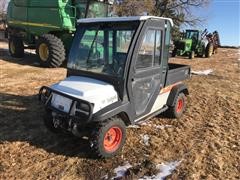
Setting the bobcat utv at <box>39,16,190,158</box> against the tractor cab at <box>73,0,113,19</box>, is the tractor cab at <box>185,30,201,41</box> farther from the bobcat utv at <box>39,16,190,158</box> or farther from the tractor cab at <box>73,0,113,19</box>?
the bobcat utv at <box>39,16,190,158</box>

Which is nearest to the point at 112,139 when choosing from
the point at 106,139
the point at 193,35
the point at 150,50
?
the point at 106,139

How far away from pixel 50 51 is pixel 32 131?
19.6 ft

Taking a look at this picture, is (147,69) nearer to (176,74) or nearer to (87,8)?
(176,74)

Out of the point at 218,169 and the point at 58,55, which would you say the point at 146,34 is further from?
the point at 58,55

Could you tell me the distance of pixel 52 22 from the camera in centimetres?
1191

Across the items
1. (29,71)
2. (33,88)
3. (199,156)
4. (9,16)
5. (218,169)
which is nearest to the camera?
(218,169)

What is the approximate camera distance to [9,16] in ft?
46.6

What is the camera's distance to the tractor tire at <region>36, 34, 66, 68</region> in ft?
36.6

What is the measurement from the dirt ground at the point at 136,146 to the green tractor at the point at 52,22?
3.54 metres

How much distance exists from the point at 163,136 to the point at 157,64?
127cm

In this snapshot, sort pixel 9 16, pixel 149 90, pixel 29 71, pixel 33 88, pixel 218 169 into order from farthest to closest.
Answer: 1. pixel 9 16
2. pixel 29 71
3. pixel 33 88
4. pixel 149 90
5. pixel 218 169

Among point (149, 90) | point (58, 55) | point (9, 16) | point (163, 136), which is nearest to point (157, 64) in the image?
point (149, 90)

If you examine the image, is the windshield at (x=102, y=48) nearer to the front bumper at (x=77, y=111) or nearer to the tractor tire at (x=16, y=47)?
the front bumper at (x=77, y=111)

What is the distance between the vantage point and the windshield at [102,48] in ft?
15.9
